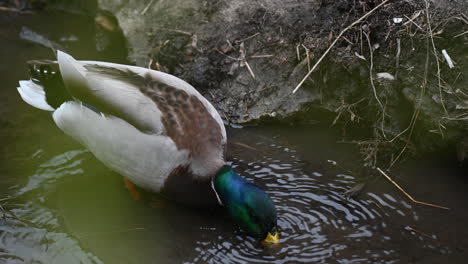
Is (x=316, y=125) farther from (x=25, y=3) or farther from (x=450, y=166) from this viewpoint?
(x=25, y=3)

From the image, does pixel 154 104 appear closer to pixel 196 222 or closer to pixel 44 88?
→ pixel 196 222

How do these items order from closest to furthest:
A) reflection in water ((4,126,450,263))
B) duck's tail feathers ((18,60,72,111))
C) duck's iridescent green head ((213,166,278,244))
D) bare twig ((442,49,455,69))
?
duck's iridescent green head ((213,166,278,244)) < reflection in water ((4,126,450,263)) < bare twig ((442,49,455,69)) < duck's tail feathers ((18,60,72,111))

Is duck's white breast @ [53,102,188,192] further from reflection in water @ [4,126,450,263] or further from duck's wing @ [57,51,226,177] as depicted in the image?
reflection in water @ [4,126,450,263]

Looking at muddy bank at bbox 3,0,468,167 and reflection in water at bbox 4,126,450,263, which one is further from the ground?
muddy bank at bbox 3,0,468,167

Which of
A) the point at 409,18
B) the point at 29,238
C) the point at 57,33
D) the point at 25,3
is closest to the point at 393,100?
A: the point at 409,18

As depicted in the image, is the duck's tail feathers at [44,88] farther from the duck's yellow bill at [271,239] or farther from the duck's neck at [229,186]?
the duck's yellow bill at [271,239]

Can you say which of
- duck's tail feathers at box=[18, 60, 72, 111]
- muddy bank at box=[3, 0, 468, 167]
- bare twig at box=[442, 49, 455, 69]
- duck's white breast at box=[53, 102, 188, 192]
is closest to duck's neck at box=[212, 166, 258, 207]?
duck's white breast at box=[53, 102, 188, 192]

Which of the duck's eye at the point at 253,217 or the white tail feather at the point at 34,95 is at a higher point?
the white tail feather at the point at 34,95

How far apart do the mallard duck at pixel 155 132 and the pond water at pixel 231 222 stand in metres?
0.21

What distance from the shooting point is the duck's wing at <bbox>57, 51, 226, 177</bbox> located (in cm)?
340

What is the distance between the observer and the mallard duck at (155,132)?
132 inches

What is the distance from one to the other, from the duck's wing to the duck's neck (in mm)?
75

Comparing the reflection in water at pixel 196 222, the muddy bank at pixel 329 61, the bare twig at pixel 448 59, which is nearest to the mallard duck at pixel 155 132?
the reflection in water at pixel 196 222

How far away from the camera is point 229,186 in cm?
330
